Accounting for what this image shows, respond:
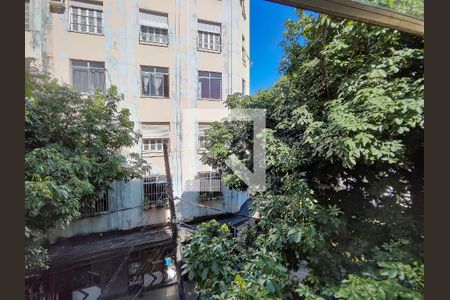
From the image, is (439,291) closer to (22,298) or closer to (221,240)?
(221,240)

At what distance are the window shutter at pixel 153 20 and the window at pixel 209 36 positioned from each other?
24 centimetres

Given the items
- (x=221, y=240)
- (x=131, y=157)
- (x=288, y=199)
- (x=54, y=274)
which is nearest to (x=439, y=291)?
(x=288, y=199)

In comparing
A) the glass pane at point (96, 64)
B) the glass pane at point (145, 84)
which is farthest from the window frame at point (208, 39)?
the glass pane at point (96, 64)

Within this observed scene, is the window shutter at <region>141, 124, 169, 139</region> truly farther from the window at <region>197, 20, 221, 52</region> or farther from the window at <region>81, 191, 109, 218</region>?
the window at <region>197, 20, 221, 52</region>

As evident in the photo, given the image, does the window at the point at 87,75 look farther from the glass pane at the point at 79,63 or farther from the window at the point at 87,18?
Answer: the window at the point at 87,18

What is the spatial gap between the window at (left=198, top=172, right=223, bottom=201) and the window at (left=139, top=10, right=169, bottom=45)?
0.98m

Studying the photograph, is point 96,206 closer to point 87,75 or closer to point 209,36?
point 87,75

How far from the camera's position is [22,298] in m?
0.94

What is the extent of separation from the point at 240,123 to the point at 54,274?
1.61 metres

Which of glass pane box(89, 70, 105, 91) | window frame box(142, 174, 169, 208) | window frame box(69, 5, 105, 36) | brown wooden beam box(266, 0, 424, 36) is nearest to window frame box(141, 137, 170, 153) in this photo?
window frame box(142, 174, 169, 208)

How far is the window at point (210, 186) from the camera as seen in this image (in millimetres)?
1837

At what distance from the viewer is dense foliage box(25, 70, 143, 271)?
3.65 ft

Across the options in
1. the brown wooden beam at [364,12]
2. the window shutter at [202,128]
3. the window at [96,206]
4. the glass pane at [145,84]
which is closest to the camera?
the brown wooden beam at [364,12]

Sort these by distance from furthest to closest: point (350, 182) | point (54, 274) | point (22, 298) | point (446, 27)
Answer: point (350, 182)
point (54, 274)
point (446, 27)
point (22, 298)
